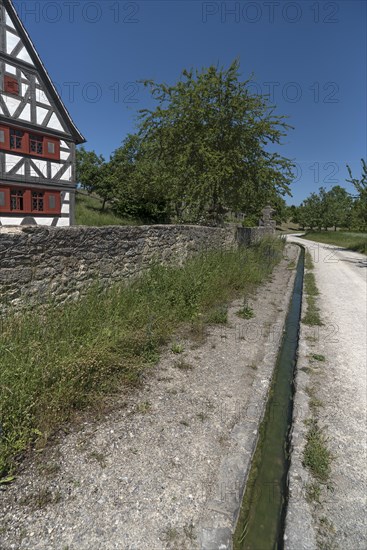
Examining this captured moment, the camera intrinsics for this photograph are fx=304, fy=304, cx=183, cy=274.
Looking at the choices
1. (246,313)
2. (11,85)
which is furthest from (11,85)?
(246,313)

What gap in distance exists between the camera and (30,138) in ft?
46.1

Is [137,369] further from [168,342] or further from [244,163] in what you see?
[244,163]

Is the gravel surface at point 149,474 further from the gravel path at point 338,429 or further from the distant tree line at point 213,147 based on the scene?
the distant tree line at point 213,147

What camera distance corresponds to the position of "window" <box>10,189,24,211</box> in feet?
45.8

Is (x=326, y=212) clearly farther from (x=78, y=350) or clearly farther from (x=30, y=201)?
(x=78, y=350)

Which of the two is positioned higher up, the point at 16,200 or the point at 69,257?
the point at 16,200

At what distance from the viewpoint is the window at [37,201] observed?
14688mm

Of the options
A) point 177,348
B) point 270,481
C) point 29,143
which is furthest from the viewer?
point 29,143

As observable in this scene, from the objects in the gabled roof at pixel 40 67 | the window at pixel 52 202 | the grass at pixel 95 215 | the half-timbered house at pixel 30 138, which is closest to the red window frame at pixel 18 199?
the half-timbered house at pixel 30 138

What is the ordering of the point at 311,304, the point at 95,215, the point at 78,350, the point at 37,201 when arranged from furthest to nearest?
1. the point at 95,215
2. the point at 37,201
3. the point at 311,304
4. the point at 78,350

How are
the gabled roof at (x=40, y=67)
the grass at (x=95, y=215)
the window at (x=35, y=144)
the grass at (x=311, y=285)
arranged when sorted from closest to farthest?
the grass at (x=311, y=285) < the gabled roof at (x=40, y=67) < the window at (x=35, y=144) < the grass at (x=95, y=215)

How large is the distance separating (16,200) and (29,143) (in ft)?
8.73

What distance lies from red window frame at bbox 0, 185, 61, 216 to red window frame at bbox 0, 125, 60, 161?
1.63m

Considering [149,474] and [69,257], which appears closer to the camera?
[149,474]
